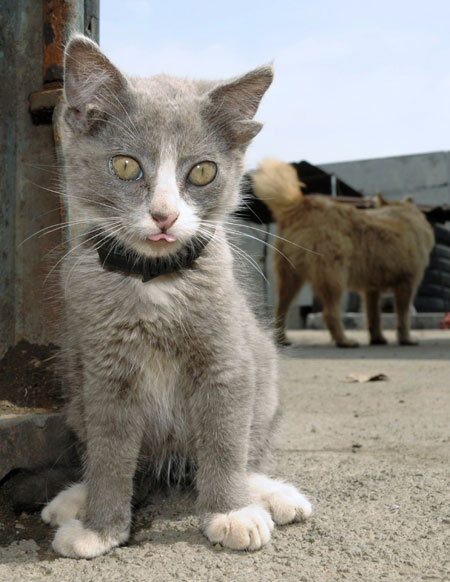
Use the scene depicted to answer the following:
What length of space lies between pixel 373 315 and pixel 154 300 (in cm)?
539

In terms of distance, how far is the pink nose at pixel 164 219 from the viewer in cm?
132

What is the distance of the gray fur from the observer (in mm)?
1416

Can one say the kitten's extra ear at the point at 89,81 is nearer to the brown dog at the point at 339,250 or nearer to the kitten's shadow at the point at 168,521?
the kitten's shadow at the point at 168,521

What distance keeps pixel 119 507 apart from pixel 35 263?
91cm

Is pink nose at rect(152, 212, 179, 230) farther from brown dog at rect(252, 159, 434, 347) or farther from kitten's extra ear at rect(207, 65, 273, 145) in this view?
brown dog at rect(252, 159, 434, 347)

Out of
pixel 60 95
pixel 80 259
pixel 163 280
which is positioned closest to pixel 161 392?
pixel 163 280

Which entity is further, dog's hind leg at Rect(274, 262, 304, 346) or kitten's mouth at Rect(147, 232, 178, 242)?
dog's hind leg at Rect(274, 262, 304, 346)

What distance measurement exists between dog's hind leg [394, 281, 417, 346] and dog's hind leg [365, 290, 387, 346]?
0.23 meters

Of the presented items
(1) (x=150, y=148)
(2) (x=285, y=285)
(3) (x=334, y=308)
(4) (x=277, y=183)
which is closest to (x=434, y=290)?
(3) (x=334, y=308)

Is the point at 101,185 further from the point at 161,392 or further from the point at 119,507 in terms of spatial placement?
the point at 119,507

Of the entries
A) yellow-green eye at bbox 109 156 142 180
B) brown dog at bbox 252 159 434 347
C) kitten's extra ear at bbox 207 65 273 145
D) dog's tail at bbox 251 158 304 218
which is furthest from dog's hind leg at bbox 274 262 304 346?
yellow-green eye at bbox 109 156 142 180

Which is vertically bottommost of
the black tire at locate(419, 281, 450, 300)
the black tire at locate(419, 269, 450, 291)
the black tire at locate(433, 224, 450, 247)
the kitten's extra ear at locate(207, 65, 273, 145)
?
the black tire at locate(419, 281, 450, 300)

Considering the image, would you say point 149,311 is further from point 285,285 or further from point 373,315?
point 373,315

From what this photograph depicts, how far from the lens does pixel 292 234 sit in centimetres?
586
